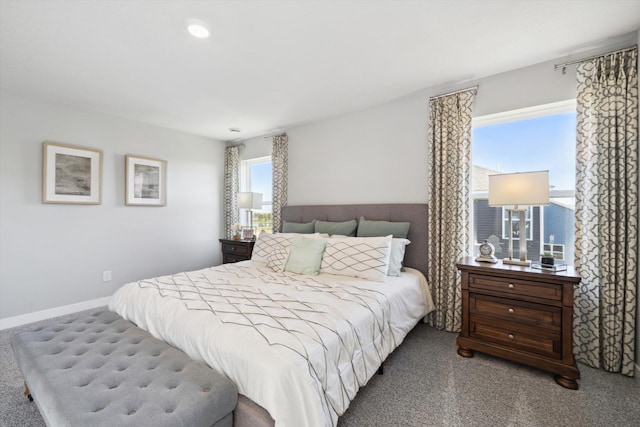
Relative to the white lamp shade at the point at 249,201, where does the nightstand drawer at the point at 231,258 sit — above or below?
below

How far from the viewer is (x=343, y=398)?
1.41 meters

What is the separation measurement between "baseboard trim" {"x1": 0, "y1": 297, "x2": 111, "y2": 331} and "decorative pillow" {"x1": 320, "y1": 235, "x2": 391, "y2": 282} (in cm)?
300

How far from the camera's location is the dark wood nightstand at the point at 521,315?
191 centimetres

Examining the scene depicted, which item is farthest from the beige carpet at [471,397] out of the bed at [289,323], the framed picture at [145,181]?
the framed picture at [145,181]

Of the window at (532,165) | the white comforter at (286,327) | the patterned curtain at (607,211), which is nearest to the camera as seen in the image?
the white comforter at (286,327)

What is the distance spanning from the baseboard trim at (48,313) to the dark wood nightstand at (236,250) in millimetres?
1552

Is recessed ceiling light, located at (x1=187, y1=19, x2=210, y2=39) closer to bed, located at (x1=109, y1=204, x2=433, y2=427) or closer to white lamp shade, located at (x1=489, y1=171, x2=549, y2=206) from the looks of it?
bed, located at (x1=109, y1=204, x2=433, y2=427)

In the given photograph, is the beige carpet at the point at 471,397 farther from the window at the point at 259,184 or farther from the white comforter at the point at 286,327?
the window at the point at 259,184

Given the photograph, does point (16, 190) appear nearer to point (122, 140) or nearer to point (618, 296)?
point (122, 140)

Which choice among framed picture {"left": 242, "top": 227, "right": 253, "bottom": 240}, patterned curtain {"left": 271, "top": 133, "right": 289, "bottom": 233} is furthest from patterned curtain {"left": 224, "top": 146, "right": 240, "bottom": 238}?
patterned curtain {"left": 271, "top": 133, "right": 289, "bottom": 233}

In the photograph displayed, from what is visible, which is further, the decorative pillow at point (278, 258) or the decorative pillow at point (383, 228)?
the decorative pillow at point (383, 228)

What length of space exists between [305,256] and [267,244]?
2.28 ft

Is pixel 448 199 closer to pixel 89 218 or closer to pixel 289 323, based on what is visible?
pixel 289 323

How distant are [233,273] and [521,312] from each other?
2390mm
